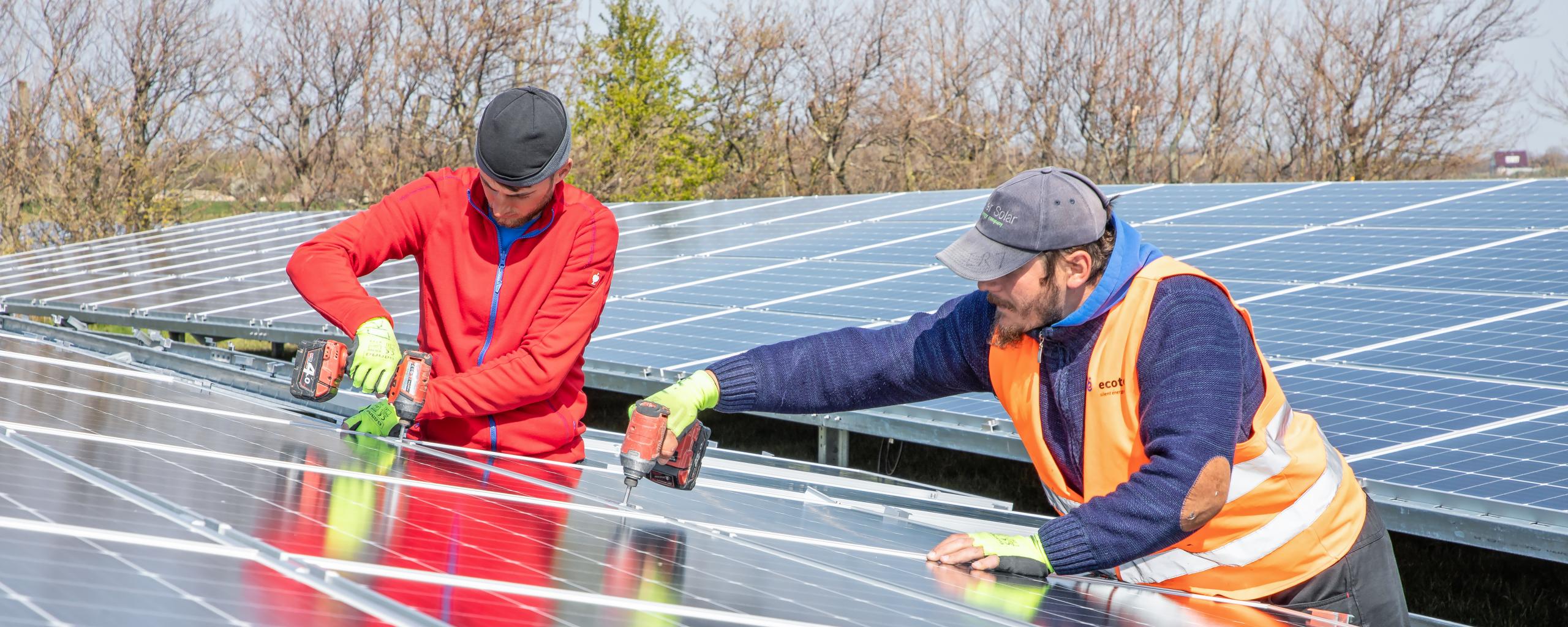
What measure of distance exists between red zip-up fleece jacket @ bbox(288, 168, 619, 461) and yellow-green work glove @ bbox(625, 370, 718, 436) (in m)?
0.54

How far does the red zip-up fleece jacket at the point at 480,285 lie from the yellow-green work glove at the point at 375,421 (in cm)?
14

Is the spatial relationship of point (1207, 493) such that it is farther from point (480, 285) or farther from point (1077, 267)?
point (480, 285)

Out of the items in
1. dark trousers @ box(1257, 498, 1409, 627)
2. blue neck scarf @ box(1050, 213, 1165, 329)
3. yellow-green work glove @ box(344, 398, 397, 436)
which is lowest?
yellow-green work glove @ box(344, 398, 397, 436)

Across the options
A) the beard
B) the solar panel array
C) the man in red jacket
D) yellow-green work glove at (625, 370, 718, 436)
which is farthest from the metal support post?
the beard

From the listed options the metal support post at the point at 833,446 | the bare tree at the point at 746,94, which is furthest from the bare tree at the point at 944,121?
the metal support post at the point at 833,446

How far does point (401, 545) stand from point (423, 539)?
10 centimetres

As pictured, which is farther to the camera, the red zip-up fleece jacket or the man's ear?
the red zip-up fleece jacket

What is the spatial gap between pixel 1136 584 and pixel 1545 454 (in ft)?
8.90

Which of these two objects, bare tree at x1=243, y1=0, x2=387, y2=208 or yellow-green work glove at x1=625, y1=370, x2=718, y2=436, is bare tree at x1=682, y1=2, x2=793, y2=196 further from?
yellow-green work glove at x1=625, y1=370, x2=718, y2=436

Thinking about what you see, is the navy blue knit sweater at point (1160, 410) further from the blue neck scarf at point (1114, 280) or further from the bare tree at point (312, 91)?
the bare tree at point (312, 91)

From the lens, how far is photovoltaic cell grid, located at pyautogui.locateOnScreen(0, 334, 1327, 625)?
70.2 inches

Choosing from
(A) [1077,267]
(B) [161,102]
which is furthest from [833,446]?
(B) [161,102]

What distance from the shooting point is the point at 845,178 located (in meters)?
33.0

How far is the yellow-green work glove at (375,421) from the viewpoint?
177 inches
